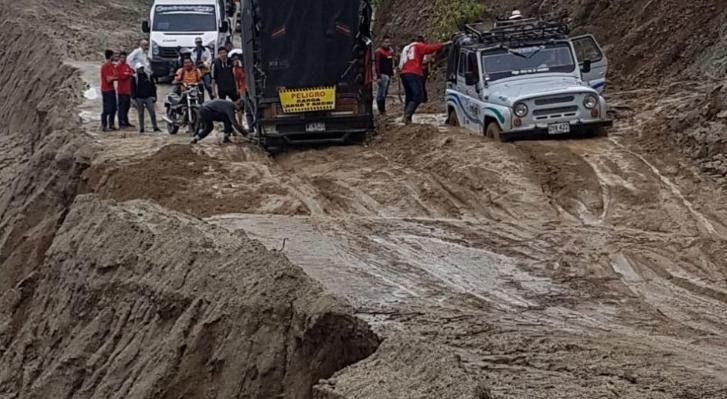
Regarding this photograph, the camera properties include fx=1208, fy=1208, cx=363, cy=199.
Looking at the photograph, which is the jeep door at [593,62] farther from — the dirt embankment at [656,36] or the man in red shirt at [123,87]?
the man in red shirt at [123,87]

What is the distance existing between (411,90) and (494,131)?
328 centimetres

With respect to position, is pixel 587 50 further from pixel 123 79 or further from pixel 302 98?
pixel 123 79

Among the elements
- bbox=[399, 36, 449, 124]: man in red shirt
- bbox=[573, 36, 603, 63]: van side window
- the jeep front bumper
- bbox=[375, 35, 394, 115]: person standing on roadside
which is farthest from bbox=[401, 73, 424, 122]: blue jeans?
the jeep front bumper

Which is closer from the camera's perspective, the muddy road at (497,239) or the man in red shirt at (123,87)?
the muddy road at (497,239)

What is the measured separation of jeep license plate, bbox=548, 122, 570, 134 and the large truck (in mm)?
3686

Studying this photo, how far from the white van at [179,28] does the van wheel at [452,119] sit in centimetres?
1126

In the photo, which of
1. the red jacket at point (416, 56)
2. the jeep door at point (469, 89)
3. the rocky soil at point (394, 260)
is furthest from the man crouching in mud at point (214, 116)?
the jeep door at point (469, 89)

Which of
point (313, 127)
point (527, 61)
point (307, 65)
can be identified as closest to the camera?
point (527, 61)

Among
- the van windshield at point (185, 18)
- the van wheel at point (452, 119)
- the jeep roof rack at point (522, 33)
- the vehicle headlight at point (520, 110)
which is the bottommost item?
the van wheel at point (452, 119)

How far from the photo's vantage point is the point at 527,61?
1925cm

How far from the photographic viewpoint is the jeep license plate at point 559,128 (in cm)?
1797

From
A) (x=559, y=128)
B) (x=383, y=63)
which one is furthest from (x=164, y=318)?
(x=383, y=63)

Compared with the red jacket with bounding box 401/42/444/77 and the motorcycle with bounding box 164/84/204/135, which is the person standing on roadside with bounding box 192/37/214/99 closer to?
the motorcycle with bounding box 164/84/204/135

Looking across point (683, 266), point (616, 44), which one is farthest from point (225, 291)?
point (616, 44)
